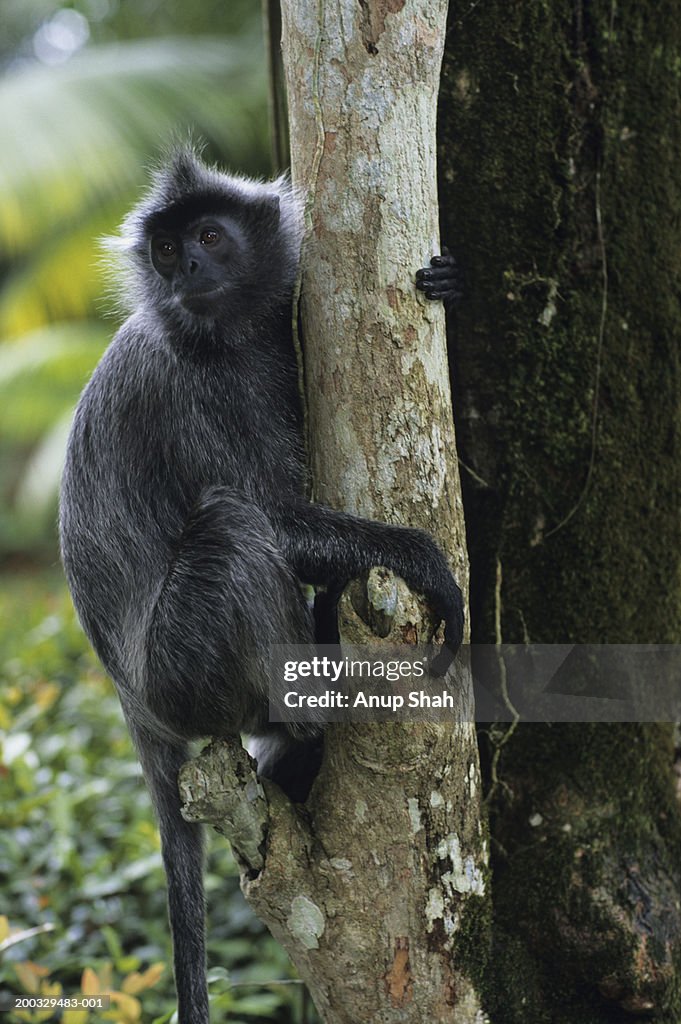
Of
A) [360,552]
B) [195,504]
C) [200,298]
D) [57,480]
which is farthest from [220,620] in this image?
[57,480]

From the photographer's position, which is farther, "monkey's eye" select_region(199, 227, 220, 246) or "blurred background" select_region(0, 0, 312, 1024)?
"blurred background" select_region(0, 0, 312, 1024)

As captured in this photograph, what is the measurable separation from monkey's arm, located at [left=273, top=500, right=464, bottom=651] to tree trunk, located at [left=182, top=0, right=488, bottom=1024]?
44mm

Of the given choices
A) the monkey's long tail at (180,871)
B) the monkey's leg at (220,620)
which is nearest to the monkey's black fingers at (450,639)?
the monkey's leg at (220,620)

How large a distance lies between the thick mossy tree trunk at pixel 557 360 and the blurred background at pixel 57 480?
969mm

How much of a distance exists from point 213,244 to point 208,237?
0.02 m

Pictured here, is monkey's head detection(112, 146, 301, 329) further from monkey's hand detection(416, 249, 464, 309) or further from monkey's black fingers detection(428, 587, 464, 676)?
monkey's black fingers detection(428, 587, 464, 676)

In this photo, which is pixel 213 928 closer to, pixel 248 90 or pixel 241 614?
pixel 241 614

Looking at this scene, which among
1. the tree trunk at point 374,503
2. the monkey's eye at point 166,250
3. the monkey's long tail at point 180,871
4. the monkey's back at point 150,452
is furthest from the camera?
the monkey's eye at point 166,250

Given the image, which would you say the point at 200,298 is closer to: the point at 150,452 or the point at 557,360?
the point at 150,452

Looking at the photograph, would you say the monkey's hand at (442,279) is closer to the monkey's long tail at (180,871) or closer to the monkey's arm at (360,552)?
the monkey's arm at (360,552)

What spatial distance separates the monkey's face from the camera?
266 centimetres

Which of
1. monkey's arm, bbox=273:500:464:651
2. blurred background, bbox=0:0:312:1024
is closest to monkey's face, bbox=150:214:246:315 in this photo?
blurred background, bbox=0:0:312:1024

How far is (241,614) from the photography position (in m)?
2.38

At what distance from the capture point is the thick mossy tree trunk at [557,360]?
2365 mm
